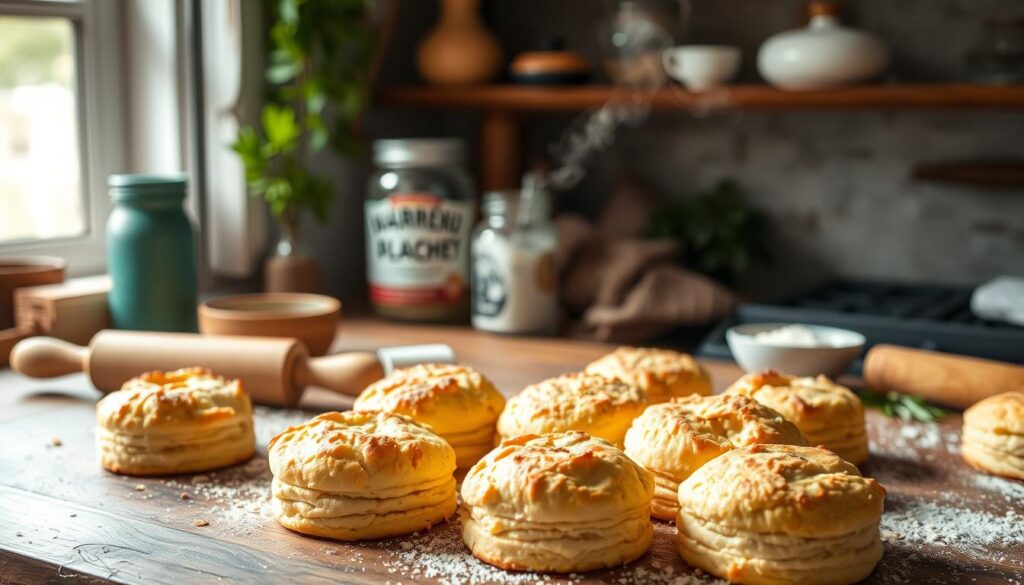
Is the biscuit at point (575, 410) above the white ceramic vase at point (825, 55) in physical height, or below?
below

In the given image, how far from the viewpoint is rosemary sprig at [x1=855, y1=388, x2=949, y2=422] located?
1527mm

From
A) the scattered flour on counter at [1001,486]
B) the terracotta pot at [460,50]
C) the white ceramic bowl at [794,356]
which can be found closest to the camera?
the scattered flour on counter at [1001,486]

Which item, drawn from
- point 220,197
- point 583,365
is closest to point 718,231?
point 583,365

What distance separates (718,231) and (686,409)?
3.78ft

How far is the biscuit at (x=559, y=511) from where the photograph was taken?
39.0 inches

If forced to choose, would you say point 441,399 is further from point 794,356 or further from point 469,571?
point 794,356

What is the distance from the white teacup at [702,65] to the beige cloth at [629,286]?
33 cm

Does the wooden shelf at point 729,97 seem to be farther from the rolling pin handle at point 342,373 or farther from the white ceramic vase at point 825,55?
the rolling pin handle at point 342,373

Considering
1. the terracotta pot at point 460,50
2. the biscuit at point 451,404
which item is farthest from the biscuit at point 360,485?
the terracotta pot at point 460,50

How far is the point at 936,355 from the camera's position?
159cm

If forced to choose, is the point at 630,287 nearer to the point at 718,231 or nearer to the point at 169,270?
the point at 718,231

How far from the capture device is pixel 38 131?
6.88ft

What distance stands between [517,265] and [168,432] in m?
0.91

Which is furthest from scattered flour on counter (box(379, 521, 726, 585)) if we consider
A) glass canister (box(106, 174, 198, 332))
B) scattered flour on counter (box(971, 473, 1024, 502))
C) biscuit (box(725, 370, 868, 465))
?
glass canister (box(106, 174, 198, 332))
